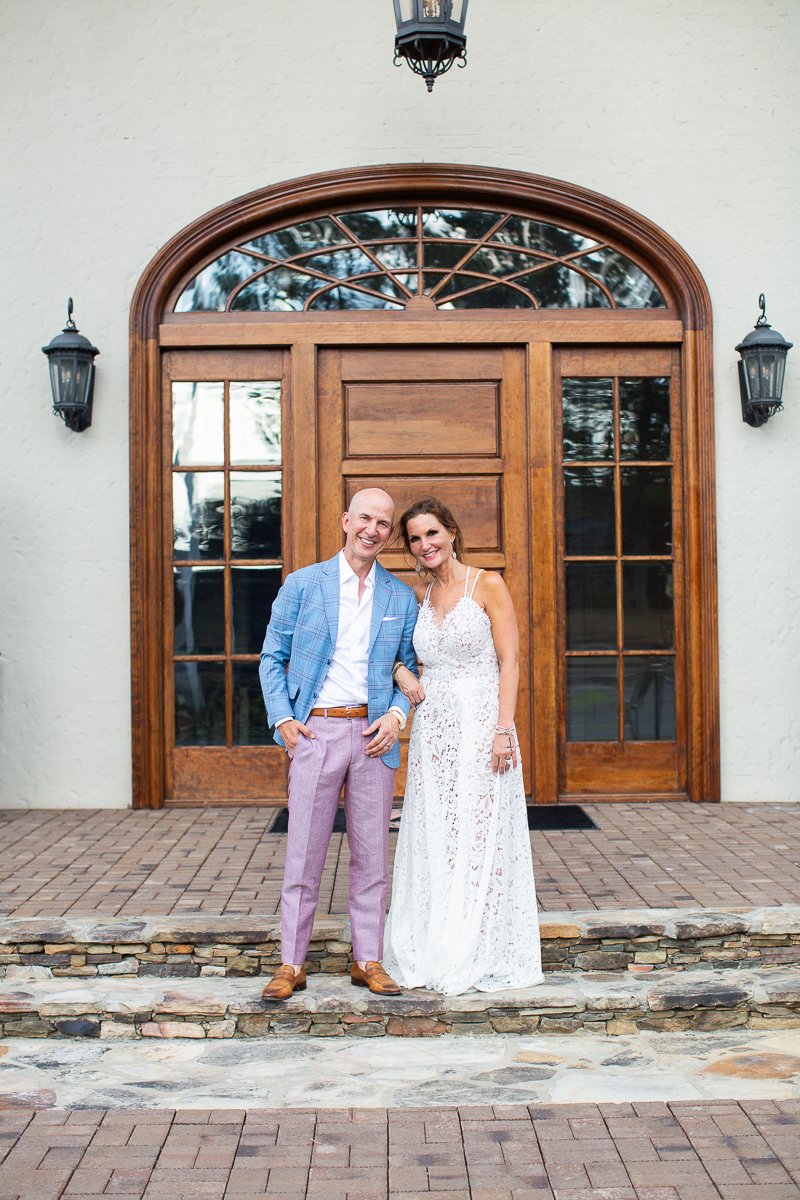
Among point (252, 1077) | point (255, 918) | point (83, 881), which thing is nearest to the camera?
point (252, 1077)

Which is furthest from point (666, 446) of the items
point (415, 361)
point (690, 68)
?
point (690, 68)

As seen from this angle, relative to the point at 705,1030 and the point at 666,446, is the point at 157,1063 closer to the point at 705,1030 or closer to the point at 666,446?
the point at 705,1030

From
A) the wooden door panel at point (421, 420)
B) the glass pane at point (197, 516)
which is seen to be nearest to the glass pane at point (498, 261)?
the wooden door panel at point (421, 420)

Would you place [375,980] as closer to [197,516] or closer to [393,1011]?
[393,1011]

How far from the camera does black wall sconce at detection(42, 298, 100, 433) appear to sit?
5.50 meters

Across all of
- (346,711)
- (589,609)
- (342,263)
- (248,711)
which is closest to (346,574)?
(346,711)

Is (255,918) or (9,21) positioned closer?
(255,918)

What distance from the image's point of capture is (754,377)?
18.2 ft

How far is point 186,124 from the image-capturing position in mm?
5770

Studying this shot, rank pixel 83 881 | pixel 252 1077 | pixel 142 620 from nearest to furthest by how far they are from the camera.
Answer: pixel 252 1077, pixel 83 881, pixel 142 620

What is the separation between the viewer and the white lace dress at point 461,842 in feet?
11.2

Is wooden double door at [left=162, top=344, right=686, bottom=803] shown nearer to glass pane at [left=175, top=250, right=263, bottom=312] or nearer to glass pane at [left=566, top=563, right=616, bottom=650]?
glass pane at [left=566, top=563, right=616, bottom=650]

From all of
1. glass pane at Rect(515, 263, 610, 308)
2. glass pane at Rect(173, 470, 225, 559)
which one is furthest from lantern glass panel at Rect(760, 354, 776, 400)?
glass pane at Rect(173, 470, 225, 559)

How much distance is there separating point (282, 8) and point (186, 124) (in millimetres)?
898
